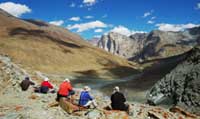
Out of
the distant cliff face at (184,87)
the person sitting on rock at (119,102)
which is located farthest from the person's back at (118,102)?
the distant cliff face at (184,87)

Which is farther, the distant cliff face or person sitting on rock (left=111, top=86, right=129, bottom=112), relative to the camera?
the distant cliff face

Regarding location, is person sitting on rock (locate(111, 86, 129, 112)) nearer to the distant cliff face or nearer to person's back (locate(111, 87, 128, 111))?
person's back (locate(111, 87, 128, 111))

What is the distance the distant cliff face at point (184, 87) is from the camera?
973 inches

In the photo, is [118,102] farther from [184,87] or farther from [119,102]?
[184,87]

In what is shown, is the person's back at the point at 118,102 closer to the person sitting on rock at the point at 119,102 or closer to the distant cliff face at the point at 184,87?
the person sitting on rock at the point at 119,102

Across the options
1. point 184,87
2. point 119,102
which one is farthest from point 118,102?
point 184,87

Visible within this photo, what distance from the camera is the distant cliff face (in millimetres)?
24703

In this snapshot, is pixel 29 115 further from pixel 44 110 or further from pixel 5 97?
pixel 5 97

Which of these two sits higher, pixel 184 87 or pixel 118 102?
pixel 184 87

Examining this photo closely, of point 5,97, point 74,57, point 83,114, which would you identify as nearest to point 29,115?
point 83,114

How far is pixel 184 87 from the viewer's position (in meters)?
26.3

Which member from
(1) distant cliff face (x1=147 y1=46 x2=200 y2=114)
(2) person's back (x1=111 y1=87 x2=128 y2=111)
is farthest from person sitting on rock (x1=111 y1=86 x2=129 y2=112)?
(1) distant cliff face (x1=147 y1=46 x2=200 y2=114)

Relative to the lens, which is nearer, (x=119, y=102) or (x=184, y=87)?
(x=119, y=102)

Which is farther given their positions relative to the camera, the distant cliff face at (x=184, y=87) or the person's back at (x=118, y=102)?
the distant cliff face at (x=184, y=87)
